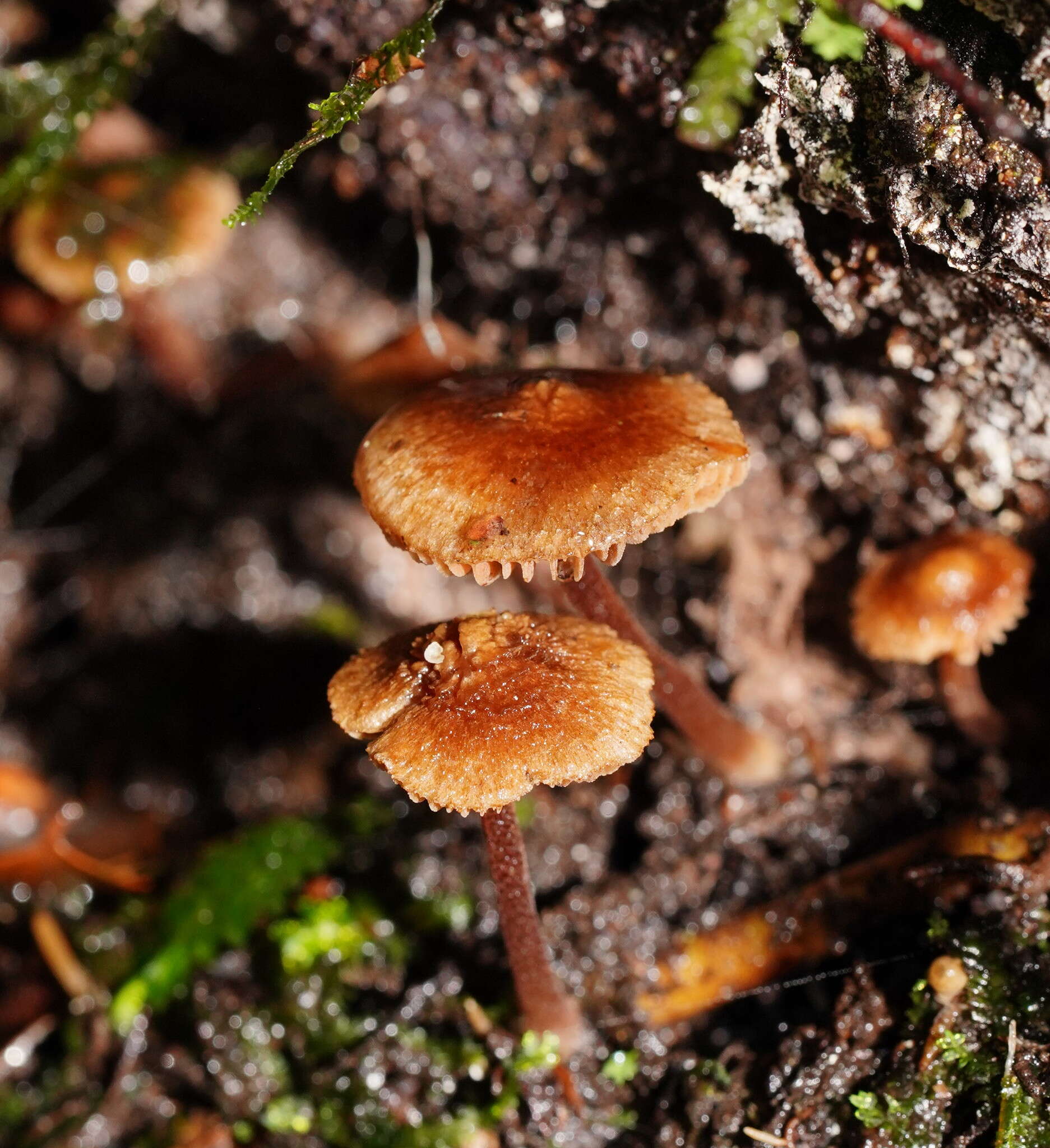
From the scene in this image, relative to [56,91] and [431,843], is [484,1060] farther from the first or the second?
[56,91]

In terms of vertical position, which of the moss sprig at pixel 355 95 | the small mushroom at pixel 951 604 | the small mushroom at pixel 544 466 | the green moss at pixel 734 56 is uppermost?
the green moss at pixel 734 56

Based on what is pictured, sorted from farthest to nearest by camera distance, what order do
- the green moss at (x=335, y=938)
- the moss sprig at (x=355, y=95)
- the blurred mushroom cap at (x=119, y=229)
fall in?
the blurred mushroom cap at (x=119, y=229)
the green moss at (x=335, y=938)
the moss sprig at (x=355, y=95)

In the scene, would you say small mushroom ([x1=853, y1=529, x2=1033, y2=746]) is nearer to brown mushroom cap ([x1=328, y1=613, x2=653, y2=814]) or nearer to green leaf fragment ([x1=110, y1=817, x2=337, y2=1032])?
brown mushroom cap ([x1=328, y1=613, x2=653, y2=814])

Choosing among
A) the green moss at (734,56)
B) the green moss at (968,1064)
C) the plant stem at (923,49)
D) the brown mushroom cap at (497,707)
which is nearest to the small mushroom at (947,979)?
the green moss at (968,1064)

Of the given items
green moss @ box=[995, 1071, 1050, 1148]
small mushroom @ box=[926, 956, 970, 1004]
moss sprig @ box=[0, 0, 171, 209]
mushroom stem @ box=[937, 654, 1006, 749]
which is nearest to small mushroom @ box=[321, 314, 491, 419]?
moss sprig @ box=[0, 0, 171, 209]

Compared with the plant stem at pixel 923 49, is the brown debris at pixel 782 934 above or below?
below

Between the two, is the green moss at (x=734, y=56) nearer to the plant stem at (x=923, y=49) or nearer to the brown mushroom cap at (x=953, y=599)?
the plant stem at (x=923, y=49)

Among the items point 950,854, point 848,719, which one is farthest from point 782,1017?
point 848,719
